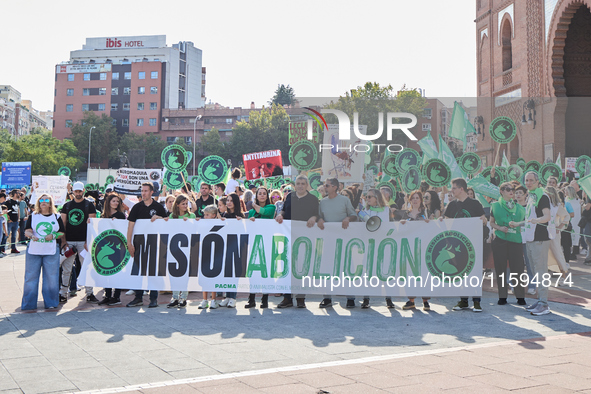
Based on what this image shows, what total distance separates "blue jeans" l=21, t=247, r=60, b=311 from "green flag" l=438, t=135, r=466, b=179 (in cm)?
823

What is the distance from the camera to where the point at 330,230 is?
8.48m

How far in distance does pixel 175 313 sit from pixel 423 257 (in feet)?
12.3

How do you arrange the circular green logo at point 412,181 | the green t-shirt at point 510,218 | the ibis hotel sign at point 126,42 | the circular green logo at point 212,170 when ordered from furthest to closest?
the ibis hotel sign at point 126,42 → the circular green logo at point 412,181 → the circular green logo at point 212,170 → the green t-shirt at point 510,218

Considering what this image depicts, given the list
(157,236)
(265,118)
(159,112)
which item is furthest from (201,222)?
(159,112)

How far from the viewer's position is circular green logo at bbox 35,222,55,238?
26.8 feet

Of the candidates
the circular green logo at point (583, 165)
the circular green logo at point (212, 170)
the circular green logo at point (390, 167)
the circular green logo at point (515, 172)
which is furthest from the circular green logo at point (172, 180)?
the circular green logo at point (583, 165)

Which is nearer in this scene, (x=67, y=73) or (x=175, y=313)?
(x=175, y=313)

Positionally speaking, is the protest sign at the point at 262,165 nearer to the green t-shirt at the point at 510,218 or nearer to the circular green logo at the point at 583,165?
the circular green logo at the point at 583,165

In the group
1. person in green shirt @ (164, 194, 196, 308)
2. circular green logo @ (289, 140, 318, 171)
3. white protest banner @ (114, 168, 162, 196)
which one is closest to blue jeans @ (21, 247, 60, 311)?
person in green shirt @ (164, 194, 196, 308)

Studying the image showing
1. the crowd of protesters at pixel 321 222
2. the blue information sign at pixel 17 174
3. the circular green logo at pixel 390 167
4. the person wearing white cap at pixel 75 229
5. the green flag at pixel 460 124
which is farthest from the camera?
the blue information sign at pixel 17 174

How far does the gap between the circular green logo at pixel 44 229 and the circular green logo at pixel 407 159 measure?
890cm

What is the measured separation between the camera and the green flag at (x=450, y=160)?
12242 mm

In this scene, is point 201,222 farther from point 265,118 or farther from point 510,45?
point 265,118

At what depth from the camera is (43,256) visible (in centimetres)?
823
